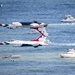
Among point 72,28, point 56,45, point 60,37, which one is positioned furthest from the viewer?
point 72,28

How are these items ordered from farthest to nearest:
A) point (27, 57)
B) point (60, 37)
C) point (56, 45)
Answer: point (60, 37)
point (56, 45)
point (27, 57)

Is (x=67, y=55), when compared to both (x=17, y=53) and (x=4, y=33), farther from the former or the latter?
(x=4, y=33)

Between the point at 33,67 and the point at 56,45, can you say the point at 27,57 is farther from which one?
the point at 56,45

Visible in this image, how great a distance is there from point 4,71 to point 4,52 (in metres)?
17.5

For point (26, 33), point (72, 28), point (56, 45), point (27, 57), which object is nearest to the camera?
point (27, 57)

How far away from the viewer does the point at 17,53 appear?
105812mm

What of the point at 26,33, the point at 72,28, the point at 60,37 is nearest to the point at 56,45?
the point at 60,37

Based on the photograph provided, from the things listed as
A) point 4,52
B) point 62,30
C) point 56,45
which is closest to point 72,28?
point 62,30

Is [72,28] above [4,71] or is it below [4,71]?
below

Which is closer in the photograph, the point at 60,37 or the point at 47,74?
the point at 47,74

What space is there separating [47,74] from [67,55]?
478 inches

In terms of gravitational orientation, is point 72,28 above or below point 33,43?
below

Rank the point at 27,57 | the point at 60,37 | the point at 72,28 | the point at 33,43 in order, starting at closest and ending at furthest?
1. the point at 33,43
2. the point at 27,57
3. the point at 60,37
4. the point at 72,28

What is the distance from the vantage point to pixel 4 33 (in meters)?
140
